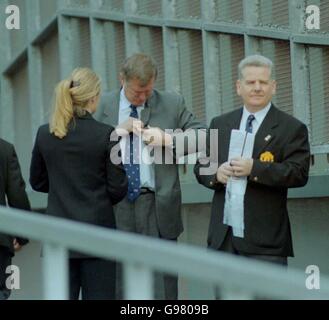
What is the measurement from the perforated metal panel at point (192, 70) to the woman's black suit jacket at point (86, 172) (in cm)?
248

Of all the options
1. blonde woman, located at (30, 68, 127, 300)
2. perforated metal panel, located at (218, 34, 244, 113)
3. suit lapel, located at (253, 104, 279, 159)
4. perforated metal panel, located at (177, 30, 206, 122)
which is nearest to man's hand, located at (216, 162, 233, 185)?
suit lapel, located at (253, 104, 279, 159)

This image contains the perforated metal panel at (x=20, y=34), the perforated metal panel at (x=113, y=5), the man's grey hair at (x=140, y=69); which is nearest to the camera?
the man's grey hair at (x=140, y=69)

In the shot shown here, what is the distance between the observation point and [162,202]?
25.0 feet

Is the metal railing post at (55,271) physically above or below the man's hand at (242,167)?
below

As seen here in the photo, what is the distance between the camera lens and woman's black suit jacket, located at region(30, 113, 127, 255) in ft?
23.4

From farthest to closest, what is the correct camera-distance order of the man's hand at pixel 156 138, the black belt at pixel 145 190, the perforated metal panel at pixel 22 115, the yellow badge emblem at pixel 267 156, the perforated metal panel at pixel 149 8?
the perforated metal panel at pixel 22 115 < the perforated metal panel at pixel 149 8 < the black belt at pixel 145 190 < the man's hand at pixel 156 138 < the yellow badge emblem at pixel 267 156

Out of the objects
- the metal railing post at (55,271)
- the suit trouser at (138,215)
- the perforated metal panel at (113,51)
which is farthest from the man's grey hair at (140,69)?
the metal railing post at (55,271)

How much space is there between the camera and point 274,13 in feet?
28.9

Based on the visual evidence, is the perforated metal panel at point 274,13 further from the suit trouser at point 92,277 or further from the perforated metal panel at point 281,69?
the suit trouser at point 92,277

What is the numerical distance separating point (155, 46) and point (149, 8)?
10.9 inches

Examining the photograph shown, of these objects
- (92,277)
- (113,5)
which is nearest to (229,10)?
(113,5)

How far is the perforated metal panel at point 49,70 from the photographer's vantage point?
11336mm

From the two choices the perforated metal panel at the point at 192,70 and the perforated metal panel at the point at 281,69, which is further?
the perforated metal panel at the point at 192,70
